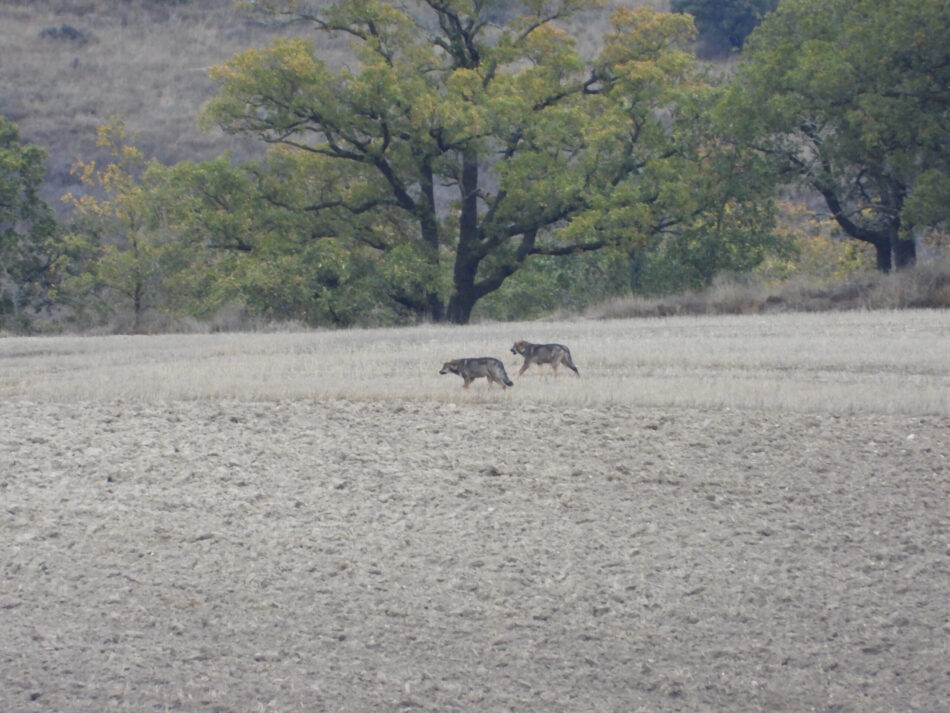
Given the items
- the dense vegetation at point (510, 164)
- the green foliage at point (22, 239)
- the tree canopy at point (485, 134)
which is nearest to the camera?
the dense vegetation at point (510, 164)

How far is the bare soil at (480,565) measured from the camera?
5.75 metres

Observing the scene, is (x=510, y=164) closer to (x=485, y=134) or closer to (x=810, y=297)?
(x=485, y=134)

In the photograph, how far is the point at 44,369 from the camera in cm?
1730

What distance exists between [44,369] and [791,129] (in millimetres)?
19816

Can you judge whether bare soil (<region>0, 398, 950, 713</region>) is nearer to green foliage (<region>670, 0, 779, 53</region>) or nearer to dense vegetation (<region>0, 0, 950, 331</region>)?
dense vegetation (<region>0, 0, 950, 331</region>)

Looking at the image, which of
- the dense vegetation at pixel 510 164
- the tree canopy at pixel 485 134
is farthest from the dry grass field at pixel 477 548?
the tree canopy at pixel 485 134

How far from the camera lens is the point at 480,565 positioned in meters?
7.11

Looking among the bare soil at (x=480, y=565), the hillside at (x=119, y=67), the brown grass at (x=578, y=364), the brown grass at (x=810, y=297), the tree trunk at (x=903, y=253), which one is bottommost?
the bare soil at (x=480, y=565)

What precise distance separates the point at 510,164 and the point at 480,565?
81.5 feet

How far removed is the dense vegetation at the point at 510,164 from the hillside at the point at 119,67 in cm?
2559

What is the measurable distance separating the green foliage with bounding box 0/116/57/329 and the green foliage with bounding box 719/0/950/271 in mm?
19509

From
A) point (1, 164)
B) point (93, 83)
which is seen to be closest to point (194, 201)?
point (1, 164)

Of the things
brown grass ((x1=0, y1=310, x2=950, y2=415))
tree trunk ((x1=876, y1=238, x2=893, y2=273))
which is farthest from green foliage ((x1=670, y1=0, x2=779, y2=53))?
brown grass ((x1=0, y1=310, x2=950, y2=415))

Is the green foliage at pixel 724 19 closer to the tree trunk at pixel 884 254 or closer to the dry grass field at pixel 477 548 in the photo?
the tree trunk at pixel 884 254
